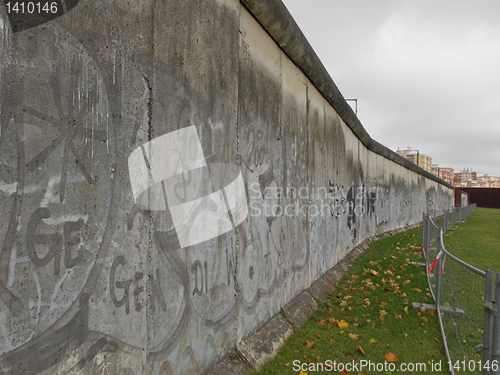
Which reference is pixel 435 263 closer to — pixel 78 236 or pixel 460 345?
pixel 460 345

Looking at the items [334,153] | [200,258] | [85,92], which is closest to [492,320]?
[200,258]

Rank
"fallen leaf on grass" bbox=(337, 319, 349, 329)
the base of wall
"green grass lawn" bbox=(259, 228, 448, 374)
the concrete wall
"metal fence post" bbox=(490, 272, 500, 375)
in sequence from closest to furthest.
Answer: the concrete wall
"metal fence post" bbox=(490, 272, 500, 375)
the base of wall
"green grass lawn" bbox=(259, 228, 448, 374)
"fallen leaf on grass" bbox=(337, 319, 349, 329)

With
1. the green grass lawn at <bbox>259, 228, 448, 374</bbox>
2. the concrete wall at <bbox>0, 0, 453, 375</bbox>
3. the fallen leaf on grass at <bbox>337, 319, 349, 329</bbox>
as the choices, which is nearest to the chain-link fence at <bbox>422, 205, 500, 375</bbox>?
the green grass lawn at <bbox>259, 228, 448, 374</bbox>

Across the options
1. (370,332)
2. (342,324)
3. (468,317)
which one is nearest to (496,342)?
(468,317)

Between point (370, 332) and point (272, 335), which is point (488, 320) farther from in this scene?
point (272, 335)

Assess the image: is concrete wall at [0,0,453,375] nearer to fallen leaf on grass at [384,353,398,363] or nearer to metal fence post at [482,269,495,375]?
fallen leaf on grass at [384,353,398,363]

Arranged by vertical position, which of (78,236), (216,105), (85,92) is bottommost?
(78,236)

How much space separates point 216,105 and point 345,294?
Result: 179 inches

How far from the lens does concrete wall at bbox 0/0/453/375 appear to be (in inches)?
57.3

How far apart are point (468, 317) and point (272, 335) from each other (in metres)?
2.01

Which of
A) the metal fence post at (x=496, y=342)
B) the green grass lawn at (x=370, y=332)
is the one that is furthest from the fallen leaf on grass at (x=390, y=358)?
the metal fence post at (x=496, y=342)

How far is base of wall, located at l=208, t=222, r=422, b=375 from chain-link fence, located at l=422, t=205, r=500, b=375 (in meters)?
1.76

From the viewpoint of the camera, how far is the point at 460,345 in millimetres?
3160

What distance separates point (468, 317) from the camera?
10.3 feet
